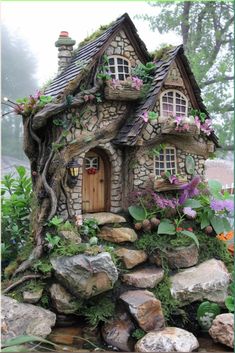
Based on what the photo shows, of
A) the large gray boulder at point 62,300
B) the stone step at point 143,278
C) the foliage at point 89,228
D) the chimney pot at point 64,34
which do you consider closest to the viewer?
the large gray boulder at point 62,300

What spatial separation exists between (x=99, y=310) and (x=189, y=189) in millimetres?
1272

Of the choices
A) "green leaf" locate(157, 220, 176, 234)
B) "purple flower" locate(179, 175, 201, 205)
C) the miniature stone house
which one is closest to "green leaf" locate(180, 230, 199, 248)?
"green leaf" locate(157, 220, 176, 234)

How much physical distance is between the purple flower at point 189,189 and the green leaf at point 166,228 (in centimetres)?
25

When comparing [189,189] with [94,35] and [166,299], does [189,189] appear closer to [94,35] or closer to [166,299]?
[166,299]

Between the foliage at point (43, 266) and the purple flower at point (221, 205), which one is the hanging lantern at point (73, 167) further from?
the purple flower at point (221, 205)

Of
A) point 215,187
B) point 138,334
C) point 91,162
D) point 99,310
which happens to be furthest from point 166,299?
point 91,162

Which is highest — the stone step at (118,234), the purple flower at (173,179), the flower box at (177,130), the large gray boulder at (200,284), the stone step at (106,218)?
the flower box at (177,130)

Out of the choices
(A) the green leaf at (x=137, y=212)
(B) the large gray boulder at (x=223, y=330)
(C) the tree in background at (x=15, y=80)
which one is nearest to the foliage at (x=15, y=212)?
(C) the tree in background at (x=15, y=80)

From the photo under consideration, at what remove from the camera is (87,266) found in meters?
2.90

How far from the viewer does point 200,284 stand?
315 centimetres

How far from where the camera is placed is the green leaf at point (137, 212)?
3447mm

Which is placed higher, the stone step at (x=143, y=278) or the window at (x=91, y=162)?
the window at (x=91, y=162)

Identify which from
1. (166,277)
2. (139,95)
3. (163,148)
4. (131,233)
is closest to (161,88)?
(139,95)

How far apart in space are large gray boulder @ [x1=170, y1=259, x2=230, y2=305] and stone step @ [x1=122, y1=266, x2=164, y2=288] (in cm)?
13
